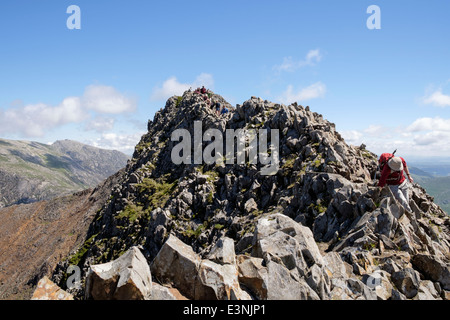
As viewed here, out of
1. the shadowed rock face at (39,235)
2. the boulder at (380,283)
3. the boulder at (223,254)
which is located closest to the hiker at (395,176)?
the boulder at (380,283)

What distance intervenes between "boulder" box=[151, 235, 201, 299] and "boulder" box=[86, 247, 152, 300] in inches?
36.6

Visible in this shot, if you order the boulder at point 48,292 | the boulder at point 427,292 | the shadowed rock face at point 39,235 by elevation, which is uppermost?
the boulder at point 48,292

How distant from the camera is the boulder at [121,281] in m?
11.3

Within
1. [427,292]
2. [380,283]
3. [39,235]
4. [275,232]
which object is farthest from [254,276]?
[39,235]

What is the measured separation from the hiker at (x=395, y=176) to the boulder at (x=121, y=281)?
70.1 ft

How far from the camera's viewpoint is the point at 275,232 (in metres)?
17.1

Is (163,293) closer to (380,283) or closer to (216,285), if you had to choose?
(216,285)

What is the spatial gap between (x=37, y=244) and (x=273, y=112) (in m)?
102

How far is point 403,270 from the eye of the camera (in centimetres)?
1500

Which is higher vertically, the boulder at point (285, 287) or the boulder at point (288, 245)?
the boulder at point (288, 245)

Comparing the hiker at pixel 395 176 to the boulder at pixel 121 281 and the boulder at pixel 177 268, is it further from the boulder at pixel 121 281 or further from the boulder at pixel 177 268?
the boulder at pixel 121 281

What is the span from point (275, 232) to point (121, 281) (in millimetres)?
9906
